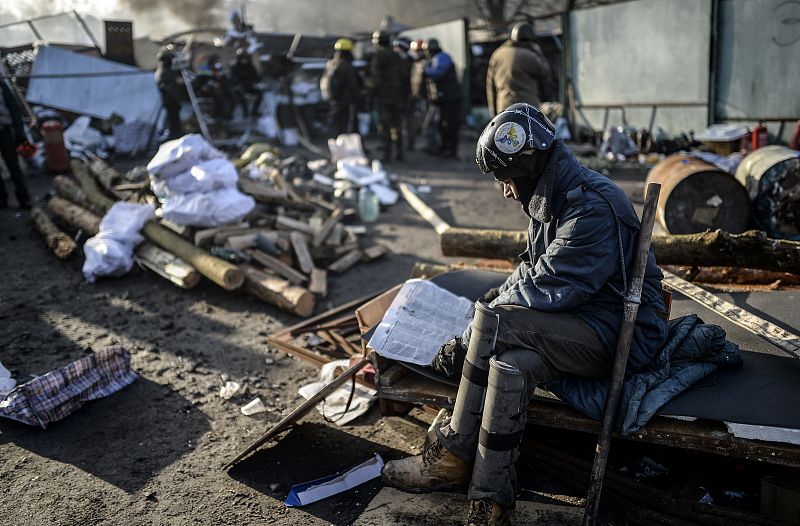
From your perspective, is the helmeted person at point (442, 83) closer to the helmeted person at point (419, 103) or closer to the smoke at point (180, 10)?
the helmeted person at point (419, 103)

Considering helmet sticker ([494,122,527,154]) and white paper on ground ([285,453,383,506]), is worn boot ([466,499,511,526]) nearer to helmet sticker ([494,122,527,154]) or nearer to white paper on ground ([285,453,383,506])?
white paper on ground ([285,453,383,506])

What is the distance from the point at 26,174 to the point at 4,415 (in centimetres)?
965

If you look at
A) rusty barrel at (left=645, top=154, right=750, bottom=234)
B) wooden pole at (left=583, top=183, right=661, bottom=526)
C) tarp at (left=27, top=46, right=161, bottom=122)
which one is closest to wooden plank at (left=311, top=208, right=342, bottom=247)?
rusty barrel at (left=645, top=154, right=750, bottom=234)

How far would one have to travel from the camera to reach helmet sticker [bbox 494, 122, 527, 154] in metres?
2.92

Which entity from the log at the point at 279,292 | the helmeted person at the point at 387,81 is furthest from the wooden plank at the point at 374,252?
the helmeted person at the point at 387,81

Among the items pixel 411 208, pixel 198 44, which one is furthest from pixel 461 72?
pixel 411 208

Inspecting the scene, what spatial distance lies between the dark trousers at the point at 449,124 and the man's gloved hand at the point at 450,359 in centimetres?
955

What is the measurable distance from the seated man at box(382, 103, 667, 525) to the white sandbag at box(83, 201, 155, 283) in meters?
4.65

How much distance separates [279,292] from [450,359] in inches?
113

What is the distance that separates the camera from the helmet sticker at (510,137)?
292cm

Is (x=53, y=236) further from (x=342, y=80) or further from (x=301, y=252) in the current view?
(x=342, y=80)

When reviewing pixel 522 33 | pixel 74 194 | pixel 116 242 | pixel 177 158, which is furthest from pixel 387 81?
pixel 116 242

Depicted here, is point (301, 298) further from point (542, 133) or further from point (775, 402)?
point (775, 402)

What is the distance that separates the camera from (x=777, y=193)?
620 cm
